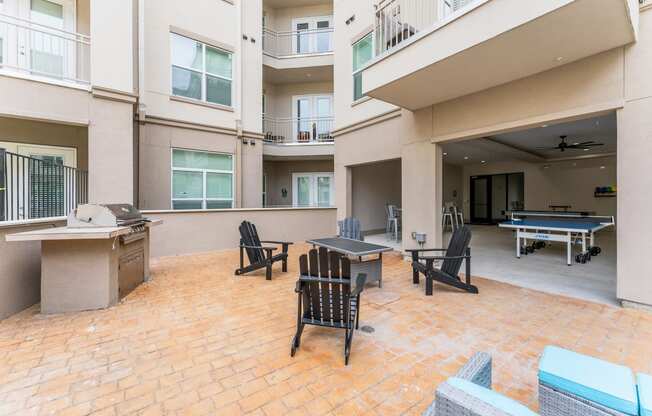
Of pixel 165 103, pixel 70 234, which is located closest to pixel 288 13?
pixel 165 103

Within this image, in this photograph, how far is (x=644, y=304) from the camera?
384 centimetres

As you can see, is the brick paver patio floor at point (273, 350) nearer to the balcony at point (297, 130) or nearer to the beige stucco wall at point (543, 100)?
the beige stucco wall at point (543, 100)

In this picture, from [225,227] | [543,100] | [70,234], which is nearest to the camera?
[70,234]

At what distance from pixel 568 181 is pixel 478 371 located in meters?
16.0

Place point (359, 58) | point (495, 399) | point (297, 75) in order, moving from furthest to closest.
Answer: point (297, 75) → point (359, 58) → point (495, 399)

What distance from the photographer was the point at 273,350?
2965 mm

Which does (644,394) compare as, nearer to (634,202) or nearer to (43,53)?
(634,202)

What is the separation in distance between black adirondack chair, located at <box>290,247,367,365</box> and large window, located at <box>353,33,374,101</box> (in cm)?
726

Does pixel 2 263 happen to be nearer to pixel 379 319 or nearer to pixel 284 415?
pixel 284 415

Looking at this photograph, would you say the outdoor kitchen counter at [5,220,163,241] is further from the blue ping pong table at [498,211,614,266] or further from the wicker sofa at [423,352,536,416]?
the blue ping pong table at [498,211,614,266]

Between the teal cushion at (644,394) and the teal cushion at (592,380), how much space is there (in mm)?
17

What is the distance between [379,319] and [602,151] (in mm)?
13628

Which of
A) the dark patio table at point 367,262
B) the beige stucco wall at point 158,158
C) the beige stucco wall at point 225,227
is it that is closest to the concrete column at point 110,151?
the beige stucco wall at point 225,227

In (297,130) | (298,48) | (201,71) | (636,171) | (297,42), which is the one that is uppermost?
(297,42)
